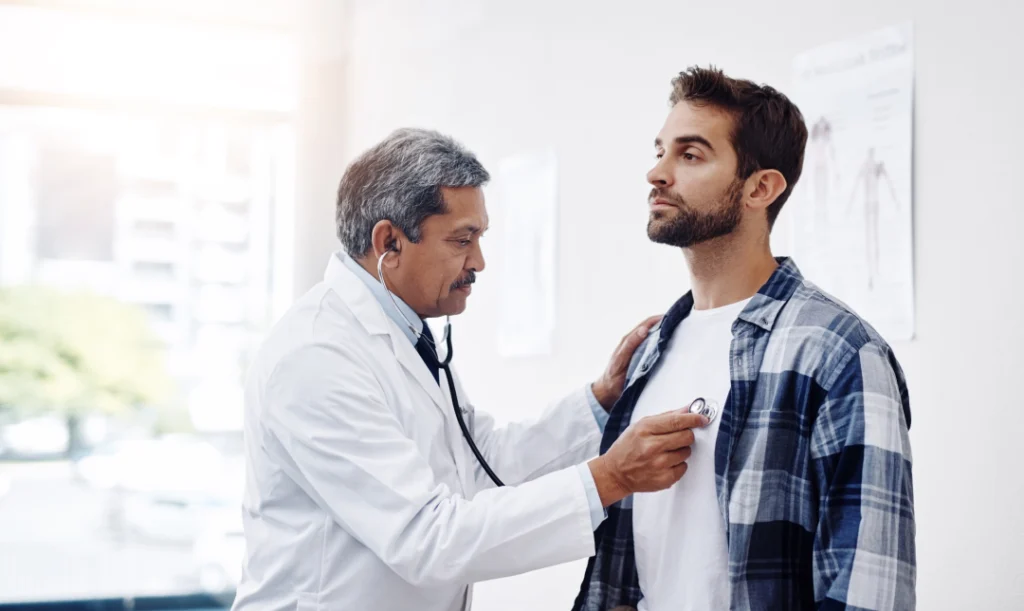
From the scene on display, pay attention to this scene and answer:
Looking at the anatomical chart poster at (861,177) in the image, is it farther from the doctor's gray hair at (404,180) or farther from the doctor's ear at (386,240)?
the doctor's ear at (386,240)

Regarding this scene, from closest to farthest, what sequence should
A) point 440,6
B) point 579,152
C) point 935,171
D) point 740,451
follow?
point 740,451
point 935,171
point 579,152
point 440,6

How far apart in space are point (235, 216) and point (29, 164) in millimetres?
851

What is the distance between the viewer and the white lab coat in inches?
55.5

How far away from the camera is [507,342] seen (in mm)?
2963

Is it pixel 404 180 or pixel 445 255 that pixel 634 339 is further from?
pixel 404 180

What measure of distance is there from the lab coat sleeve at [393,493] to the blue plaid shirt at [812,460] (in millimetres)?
179

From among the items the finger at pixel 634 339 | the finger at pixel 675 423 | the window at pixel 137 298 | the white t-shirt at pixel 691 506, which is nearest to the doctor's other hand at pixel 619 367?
the finger at pixel 634 339

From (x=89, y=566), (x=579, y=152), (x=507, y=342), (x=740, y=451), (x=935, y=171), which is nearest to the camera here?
(x=740, y=451)

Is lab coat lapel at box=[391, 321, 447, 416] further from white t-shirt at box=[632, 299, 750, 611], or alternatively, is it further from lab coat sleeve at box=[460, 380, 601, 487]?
white t-shirt at box=[632, 299, 750, 611]

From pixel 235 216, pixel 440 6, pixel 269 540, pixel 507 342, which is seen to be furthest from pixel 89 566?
pixel 269 540

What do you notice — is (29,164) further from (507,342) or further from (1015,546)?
(1015,546)

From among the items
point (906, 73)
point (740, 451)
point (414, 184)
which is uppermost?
point (906, 73)

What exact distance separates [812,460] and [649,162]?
45.2 inches

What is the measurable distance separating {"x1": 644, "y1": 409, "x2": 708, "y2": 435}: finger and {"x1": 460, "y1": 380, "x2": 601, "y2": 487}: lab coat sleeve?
48 centimetres
